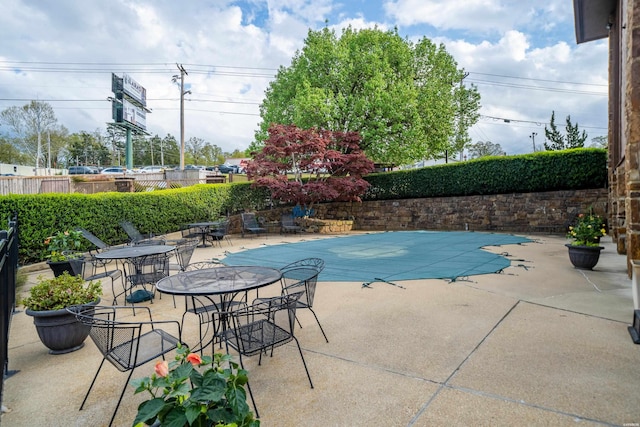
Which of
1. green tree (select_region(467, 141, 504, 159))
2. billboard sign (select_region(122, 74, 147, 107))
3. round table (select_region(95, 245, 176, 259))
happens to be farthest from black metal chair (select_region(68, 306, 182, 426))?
green tree (select_region(467, 141, 504, 159))

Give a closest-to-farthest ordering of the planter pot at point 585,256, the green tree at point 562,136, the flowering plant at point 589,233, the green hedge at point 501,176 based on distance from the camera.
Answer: the planter pot at point 585,256 < the flowering plant at point 589,233 < the green hedge at point 501,176 < the green tree at point 562,136

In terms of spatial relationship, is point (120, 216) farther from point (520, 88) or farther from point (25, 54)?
point (520, 88)

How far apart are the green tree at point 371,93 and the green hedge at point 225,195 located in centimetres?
187

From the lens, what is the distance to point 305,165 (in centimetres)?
1216

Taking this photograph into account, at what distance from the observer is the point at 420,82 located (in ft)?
57.0

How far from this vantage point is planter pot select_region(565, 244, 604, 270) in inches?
214

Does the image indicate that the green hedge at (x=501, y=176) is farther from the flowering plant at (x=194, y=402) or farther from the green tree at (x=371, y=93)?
the flowering plant at (x=194, y=402)

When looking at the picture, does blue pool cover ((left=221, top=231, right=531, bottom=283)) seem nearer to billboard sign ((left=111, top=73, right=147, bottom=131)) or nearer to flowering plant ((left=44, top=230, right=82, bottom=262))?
flowering plant ((left=44, top=230, right=82, bottom=262))

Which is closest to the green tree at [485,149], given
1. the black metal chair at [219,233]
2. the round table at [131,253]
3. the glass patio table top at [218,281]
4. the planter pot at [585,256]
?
the black metal chair at [219,233]

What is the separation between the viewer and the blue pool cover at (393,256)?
5.72m

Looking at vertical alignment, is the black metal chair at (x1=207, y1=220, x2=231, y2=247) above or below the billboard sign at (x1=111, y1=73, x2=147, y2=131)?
below

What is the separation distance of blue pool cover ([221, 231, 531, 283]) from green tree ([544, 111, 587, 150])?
21.6m

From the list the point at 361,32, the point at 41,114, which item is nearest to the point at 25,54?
the point at 41,114

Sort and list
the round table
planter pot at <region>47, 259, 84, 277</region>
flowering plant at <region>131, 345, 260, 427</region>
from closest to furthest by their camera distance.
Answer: flowering plant at <region>131, 345, 260, 427</region> < the round table < planter pot at <region>47, 259, 84, 277</region>
